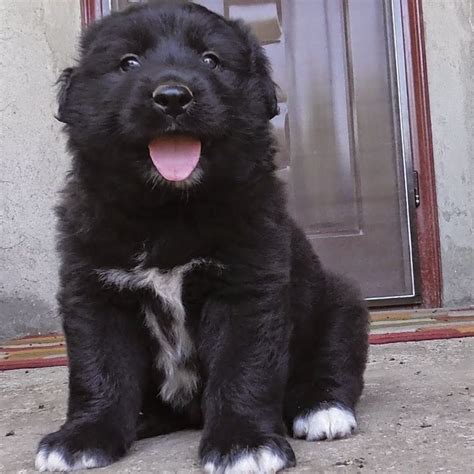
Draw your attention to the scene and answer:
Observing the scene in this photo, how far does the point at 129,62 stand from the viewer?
200 centimetres

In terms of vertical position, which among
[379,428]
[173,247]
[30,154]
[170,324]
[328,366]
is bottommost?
[379,428]

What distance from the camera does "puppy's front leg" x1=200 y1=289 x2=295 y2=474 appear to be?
5.81 feet

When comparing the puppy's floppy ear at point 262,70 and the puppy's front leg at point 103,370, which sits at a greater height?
the puppy's floppy ear at point 262,70

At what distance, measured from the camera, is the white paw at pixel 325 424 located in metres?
2.02

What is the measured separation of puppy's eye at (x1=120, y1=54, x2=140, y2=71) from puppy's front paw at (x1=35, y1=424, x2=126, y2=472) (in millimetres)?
871

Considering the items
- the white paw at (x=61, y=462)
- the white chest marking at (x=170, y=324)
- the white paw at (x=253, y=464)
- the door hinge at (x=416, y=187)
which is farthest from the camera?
the door hinge at (x=416, y=187)

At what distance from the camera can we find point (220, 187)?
2.00 m

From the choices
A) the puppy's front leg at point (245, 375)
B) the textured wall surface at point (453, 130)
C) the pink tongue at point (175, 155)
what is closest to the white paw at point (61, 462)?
the puppy's front leg at point (245, 375)

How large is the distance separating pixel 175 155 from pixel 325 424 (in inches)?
30.2

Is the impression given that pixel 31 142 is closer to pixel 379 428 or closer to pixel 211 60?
pixel 211 60

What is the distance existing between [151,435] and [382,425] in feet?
2.02

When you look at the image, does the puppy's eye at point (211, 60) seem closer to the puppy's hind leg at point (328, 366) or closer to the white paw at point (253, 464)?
the puppy's hind leg at point (328, 366)

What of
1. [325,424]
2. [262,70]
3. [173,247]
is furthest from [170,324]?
[262,70]

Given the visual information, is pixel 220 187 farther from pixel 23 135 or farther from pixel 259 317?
pixel 23 135
